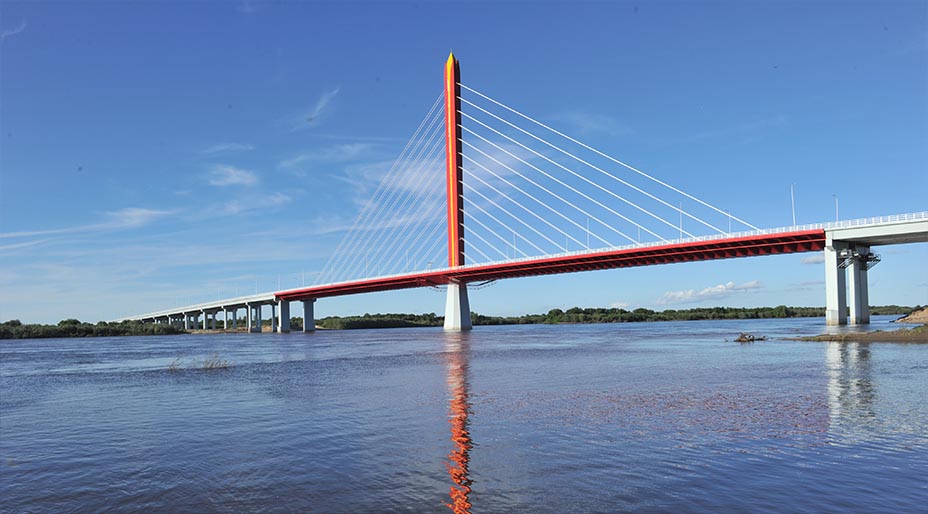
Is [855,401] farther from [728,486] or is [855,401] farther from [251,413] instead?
[251,413]

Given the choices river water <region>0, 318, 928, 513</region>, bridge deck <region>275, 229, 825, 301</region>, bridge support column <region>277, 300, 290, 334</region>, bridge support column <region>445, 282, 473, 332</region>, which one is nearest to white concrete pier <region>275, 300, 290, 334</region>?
bridge support column <region>277, 300, 290, 334</region>

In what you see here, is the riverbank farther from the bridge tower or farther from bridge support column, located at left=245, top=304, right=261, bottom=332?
bridge support column, located at left=245, top=304, right=261, bottom=332

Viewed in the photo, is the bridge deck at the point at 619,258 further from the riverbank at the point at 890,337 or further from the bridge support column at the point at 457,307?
the riverbank at the point at 890,337

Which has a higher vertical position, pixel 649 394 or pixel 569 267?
pixel 569 267

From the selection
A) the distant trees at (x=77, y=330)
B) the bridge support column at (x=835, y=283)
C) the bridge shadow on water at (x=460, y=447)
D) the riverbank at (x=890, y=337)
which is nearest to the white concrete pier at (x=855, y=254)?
the bridge support column at (x=835, y=283)

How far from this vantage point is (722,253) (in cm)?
6450

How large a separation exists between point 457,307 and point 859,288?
45.0m

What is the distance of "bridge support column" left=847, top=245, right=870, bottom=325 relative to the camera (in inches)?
2292

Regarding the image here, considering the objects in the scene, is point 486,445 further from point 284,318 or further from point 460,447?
point 284,318

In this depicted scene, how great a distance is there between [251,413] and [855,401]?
48.8ft

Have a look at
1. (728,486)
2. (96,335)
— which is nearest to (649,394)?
(728,486)

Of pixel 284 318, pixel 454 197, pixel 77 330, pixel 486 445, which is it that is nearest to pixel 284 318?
pixel 284 318

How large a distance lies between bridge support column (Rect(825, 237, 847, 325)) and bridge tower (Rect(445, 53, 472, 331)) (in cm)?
3821

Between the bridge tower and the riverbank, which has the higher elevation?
the bridge tower
